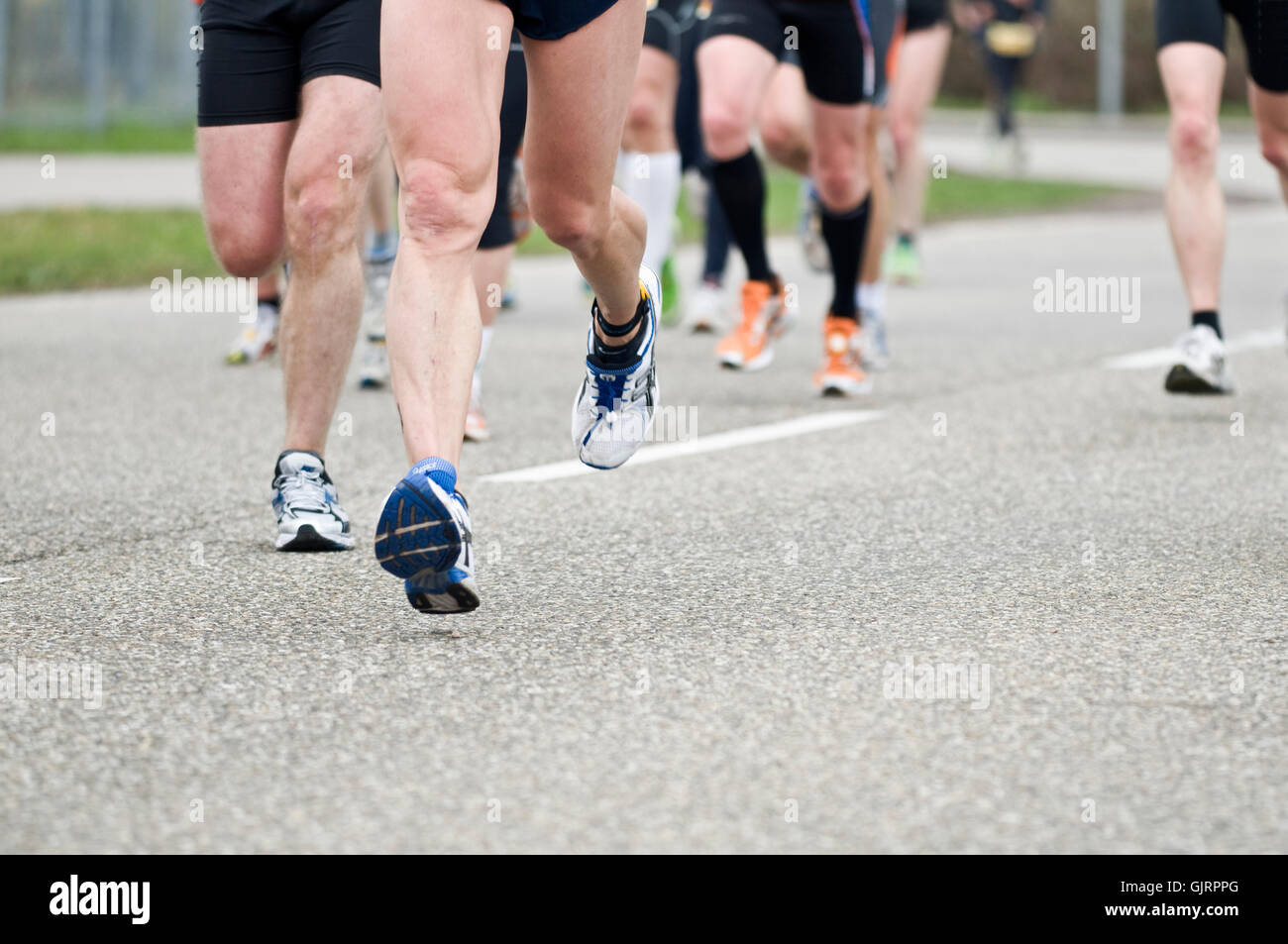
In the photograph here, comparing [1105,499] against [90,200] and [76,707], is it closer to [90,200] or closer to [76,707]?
[76,707]

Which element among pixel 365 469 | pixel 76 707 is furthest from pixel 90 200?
pixel 76 707

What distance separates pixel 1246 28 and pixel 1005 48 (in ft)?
60.5

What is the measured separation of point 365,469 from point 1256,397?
3110mm

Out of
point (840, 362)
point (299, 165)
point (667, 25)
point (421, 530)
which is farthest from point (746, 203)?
point (421, 530)

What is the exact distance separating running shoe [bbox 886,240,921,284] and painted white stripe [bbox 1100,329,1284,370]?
305 cm

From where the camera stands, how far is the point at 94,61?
23.2m

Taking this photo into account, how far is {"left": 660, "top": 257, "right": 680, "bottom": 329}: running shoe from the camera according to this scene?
9.19 metres

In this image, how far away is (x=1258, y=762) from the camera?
110 inches

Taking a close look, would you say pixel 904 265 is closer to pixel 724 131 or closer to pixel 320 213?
pixel 724 131

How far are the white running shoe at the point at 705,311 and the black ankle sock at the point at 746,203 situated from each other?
1.44 metres

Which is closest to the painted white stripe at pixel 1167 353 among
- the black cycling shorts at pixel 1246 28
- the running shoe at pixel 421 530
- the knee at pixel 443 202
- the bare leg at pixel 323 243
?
the black cycling shorts at pixel 1246 28

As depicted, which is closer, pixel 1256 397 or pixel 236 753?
pixel 236 753

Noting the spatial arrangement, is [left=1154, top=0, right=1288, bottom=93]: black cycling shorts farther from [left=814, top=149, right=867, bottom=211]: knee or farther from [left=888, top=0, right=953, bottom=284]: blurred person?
[left=888, top=0, right=953, bottom=284]: blurred person

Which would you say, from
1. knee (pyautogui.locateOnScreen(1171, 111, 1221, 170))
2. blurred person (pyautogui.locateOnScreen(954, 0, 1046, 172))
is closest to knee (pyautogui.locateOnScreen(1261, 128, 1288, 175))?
knee (pyautogui.locateOnScreen(1171, 111, 1221, 170))
